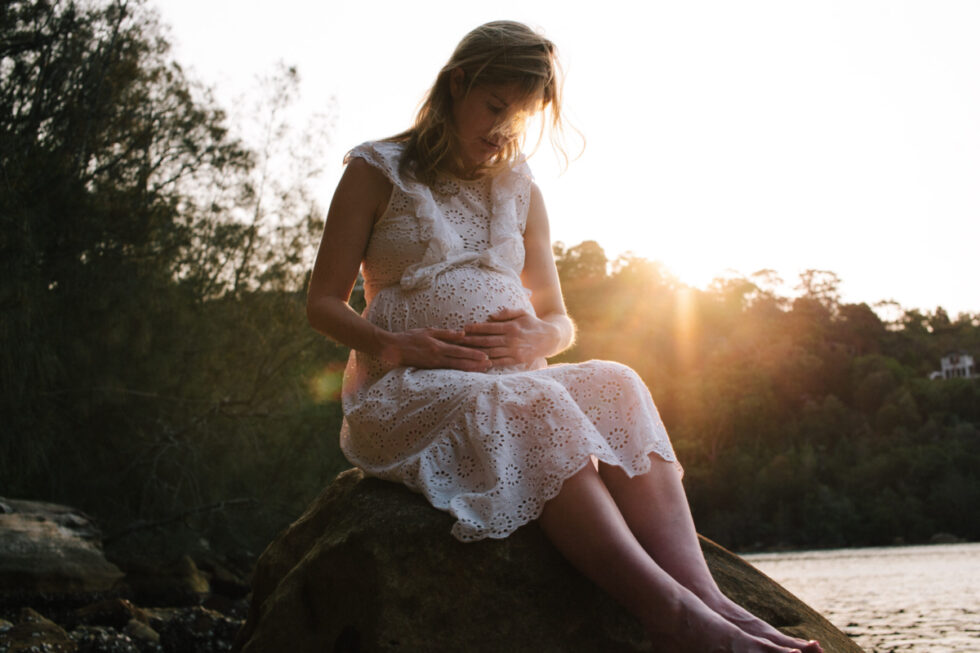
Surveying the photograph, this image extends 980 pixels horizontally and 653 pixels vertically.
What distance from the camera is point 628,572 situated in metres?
1.84

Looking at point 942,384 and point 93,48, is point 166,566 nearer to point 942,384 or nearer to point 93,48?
point 93,48

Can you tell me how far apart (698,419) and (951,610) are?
3334 cm

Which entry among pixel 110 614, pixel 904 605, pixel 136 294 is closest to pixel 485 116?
pixel 110 614

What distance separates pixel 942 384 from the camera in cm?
4178

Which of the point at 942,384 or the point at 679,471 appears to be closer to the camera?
the point at 679,471

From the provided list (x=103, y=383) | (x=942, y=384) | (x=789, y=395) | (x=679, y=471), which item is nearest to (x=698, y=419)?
(x=789, y=395)

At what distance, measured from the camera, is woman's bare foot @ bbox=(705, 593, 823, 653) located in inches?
70.8

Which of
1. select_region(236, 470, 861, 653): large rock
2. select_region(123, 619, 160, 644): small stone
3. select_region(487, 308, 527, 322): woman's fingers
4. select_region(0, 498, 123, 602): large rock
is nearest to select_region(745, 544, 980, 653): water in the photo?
select_region(236, 470, 861, 653): large rock

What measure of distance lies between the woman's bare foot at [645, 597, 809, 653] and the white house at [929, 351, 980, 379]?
50696 mm

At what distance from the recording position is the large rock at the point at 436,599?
205cm

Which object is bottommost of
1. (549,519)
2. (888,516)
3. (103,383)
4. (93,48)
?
(888,516)

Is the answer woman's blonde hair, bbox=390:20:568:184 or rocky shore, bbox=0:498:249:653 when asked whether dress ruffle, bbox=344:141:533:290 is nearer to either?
woman's blonde hair, bbox=390:20:568:184

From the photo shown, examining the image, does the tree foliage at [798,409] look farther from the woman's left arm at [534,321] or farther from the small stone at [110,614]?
A: the woman's left arm at [534,321]

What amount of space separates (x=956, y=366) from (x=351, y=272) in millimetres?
52894
